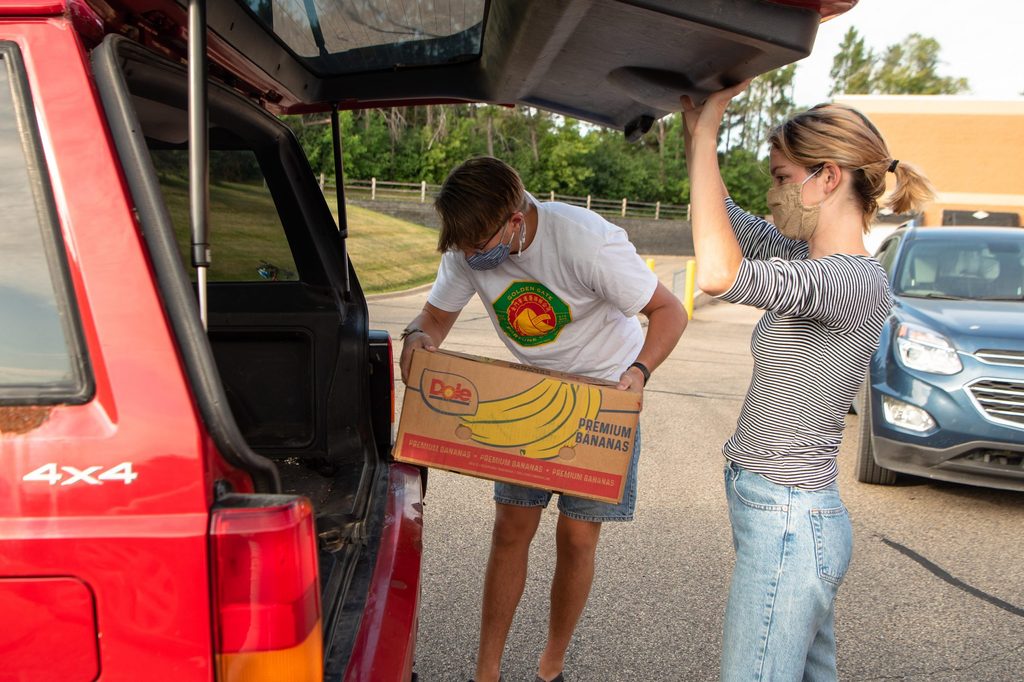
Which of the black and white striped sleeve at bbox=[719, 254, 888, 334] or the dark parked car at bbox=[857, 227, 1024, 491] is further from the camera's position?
the dark parked car at bbox=[857, 227, 1024, 491]

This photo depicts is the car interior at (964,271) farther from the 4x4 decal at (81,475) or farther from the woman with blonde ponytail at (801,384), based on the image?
the 4x4 decal at (81,475)

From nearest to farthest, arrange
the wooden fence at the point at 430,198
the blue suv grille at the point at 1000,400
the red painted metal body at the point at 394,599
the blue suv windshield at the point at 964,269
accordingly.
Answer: the red painted metal body at the point at 394,599 → the blue suv grille at the point at 1000,400 → the blue suv windshield at the point at 964,269 → the wooden fence at the point at 430,198

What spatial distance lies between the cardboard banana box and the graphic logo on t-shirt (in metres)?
0.34

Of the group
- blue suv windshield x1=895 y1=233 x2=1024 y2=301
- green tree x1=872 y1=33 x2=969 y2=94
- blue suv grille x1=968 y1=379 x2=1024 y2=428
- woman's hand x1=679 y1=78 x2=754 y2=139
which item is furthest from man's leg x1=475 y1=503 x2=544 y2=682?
green tree x1=872 y1=33 x2=969 y2=94

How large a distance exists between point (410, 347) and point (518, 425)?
486 mm

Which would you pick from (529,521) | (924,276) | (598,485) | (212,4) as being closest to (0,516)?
(212,4)

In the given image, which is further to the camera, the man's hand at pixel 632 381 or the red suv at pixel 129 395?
the man's hand at pixel 632 381

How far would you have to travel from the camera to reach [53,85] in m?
1.35

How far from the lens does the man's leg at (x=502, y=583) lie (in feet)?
9.91

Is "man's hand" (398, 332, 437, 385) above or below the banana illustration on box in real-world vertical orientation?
above

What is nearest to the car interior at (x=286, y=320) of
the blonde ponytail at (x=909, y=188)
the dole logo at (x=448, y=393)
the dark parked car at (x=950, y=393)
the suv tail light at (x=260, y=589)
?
the dole logo at (x=448, y=393)

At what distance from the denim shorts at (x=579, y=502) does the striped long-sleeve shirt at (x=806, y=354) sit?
2.84ft

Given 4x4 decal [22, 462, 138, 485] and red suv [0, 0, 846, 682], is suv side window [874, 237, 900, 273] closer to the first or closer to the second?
red suv [0, 0, 846, 682]

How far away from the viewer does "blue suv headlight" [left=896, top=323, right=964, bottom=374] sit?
16.7ft
